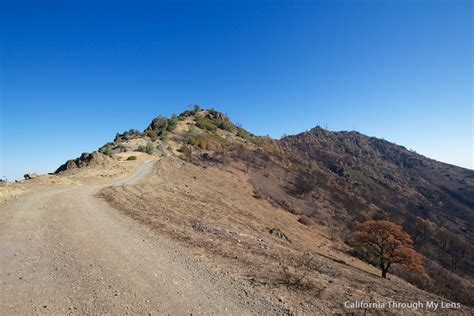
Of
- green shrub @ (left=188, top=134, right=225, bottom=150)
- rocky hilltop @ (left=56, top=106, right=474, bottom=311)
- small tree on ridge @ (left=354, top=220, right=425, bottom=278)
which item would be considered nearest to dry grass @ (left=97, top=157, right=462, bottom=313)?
rocky hilltop @ (left=56, top=106, right=474, bottom=311)

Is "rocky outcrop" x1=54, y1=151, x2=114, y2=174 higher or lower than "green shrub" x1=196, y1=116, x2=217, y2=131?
lower

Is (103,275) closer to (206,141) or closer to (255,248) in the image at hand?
(255,248)

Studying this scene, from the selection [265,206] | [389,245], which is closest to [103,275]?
[389,245]

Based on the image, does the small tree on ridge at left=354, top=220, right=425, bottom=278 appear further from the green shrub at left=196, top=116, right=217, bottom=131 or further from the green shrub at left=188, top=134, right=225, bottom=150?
the green shrub at left=196, top=116, right=217, bottom=131

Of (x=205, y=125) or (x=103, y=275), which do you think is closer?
(x=103, y=275)

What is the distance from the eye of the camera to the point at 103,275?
25.4ft

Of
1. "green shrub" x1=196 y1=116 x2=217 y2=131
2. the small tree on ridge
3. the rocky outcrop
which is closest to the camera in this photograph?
the small tree on ridge

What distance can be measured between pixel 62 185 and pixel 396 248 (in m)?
28.2

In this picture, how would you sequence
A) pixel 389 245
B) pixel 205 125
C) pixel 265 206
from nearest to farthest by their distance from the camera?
pixel 389 245 → pixel 265 206 → pixel 205 125

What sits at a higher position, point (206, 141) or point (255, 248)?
point (206, 141)

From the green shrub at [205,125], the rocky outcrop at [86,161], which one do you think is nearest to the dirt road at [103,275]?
the rocky outcrop at [86,161]

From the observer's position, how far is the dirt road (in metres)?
6.37

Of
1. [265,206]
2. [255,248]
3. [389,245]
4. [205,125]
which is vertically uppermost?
[205,125]

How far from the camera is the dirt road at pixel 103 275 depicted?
637cm
